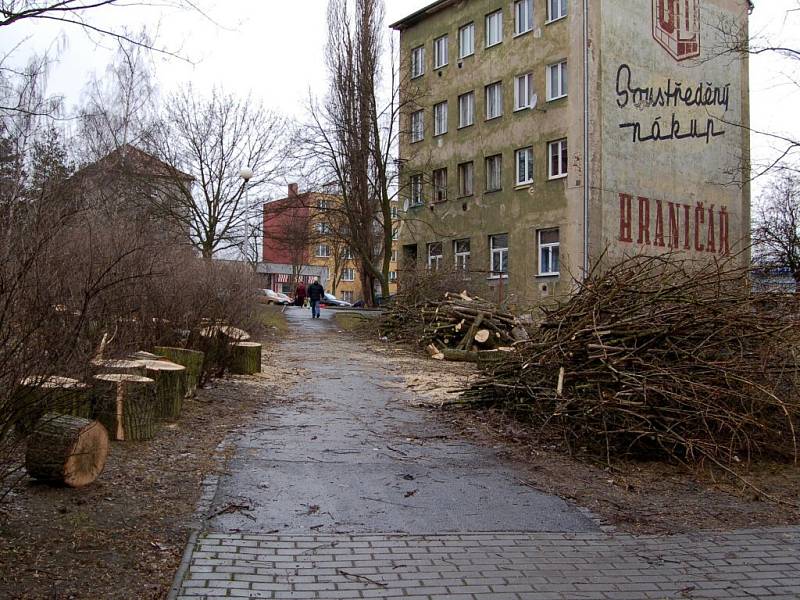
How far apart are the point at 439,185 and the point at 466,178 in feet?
5.80

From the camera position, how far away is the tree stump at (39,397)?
183 inches

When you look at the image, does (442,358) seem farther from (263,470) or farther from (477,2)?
(477,2)

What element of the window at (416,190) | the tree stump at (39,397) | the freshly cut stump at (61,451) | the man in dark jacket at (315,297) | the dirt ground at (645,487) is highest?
the window at (416,190)

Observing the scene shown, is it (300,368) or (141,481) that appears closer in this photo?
(141,481)

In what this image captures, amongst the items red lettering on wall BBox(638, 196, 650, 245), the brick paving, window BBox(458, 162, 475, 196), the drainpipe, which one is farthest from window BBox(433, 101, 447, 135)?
the brick paving

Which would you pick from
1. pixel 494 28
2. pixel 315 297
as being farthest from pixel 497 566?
pixel 494 28

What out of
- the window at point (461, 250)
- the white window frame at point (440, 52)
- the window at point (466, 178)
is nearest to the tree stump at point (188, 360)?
the window at point (461, 250)

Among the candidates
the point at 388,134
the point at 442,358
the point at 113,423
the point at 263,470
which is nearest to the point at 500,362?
the point at 263,470

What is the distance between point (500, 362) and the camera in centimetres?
1021

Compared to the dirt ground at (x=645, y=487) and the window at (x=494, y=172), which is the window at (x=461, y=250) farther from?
the dirt ground at (x=645, y=487)

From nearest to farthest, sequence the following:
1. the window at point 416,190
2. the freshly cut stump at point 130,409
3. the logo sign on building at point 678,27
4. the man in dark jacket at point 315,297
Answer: the freshly cut stump at point 130,409 < the man in dark jacket at point 315,297 < the logo sign on building at point 678,27 < the window at point 416,190

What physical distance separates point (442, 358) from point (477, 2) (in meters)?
20.6

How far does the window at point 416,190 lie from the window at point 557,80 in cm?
735

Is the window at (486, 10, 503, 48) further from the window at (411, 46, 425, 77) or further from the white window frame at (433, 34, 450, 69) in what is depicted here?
the window at (411, 46, 425, 77)
